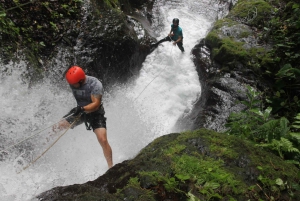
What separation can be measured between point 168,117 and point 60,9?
14.8ft

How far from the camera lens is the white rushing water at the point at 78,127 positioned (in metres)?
4.91

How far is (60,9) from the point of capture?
7.14 metres

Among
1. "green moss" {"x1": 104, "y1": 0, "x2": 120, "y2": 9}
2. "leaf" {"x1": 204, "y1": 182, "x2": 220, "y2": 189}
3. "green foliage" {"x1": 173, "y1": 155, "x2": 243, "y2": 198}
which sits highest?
"green moss" {"x1": 104, "y1": 0, "x2": 120, "y2": 9}

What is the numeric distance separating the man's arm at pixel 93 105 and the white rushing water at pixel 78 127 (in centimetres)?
123

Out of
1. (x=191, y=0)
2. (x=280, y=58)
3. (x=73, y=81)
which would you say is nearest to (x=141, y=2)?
(x=191, y=0)

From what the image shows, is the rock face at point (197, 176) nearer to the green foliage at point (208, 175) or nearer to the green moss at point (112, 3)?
the green foliage at point (208, 175)

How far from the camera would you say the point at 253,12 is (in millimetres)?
9531

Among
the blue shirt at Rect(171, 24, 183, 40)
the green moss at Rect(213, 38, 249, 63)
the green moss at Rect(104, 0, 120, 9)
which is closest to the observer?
the green moss at Rect(213, 38, 249, 63)

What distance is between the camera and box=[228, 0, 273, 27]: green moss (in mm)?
9039

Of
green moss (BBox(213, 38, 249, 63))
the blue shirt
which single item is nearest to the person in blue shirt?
the blue shirt

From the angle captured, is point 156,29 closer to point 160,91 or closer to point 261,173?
point 160,91

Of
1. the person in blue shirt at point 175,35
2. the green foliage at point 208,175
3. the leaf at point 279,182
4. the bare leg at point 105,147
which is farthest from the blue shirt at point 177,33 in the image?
the leaf at point 279,182

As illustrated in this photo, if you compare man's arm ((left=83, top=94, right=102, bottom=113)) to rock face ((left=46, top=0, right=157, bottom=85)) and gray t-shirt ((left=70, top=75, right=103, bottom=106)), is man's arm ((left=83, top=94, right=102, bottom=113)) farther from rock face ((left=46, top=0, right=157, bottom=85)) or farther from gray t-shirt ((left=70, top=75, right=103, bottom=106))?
rock face ((left=46, top=0, right=157, bottom=85))

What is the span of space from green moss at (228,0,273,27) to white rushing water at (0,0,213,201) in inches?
97.4
